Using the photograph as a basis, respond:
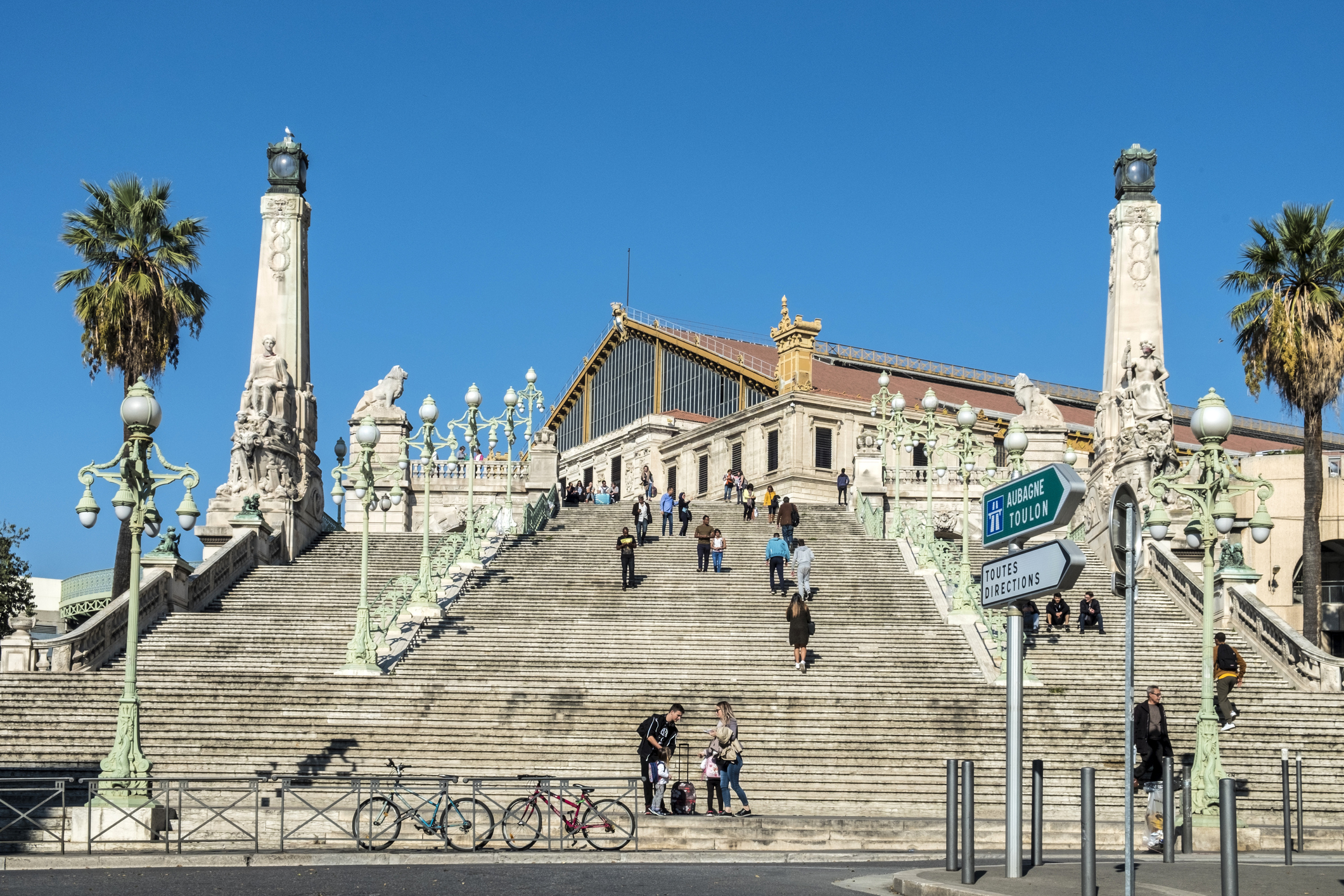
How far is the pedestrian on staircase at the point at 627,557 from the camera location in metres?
29.4

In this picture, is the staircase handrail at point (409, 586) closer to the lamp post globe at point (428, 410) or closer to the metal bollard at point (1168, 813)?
the lamp post globe at point (428, 410)

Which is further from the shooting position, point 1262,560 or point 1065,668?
point 1262,560

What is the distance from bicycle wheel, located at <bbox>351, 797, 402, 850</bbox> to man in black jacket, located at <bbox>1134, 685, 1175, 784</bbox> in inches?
315

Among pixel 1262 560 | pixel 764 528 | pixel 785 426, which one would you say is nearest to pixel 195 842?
pixel 764 528

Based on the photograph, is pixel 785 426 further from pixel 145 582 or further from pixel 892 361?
pixel 145 582

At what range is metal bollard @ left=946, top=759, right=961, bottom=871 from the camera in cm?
1232

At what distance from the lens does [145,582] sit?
26.8 m

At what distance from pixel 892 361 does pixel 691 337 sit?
389 inches

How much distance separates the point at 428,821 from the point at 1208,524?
944 centimetres

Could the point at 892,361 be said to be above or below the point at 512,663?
above

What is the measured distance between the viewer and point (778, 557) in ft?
95.8

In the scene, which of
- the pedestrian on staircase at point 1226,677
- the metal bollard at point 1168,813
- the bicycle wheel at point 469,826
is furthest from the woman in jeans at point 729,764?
the pedestrian on staircase at point 1226,677

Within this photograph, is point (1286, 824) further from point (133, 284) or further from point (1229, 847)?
point (133, 284)

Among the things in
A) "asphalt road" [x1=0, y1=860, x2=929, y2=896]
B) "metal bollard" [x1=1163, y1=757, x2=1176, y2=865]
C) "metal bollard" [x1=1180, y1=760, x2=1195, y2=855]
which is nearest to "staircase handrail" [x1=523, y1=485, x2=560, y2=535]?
"metal bollard" [x1=1180, y1=760, x2=1195, y2=855]
